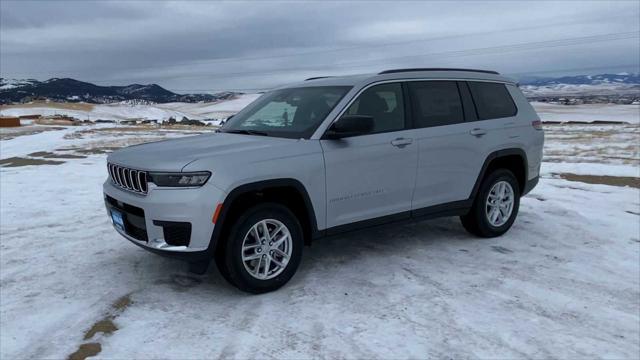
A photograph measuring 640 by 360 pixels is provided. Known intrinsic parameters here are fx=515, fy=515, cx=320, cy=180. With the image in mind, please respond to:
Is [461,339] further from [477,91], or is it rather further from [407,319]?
[477,91]

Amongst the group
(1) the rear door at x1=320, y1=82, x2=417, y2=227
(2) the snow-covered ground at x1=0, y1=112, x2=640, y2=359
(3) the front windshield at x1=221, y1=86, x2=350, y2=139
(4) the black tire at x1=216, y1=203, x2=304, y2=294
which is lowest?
(2) the snow-covered ground at x1=0, y1=112, x2=640, y2=359

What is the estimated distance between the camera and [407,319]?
3945mm

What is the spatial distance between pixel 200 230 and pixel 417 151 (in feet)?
7.89

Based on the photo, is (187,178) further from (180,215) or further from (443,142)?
(443,142)

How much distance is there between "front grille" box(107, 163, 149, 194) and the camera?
4.23 metres

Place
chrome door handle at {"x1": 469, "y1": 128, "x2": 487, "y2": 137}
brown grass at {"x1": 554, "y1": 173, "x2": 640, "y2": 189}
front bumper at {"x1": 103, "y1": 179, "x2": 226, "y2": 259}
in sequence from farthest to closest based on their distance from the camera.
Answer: brown grass at {"x1": 554, "y1": 173, "x2": 640, "y2": 189} → chrome door handle at {"x1": 469, "y1": 128, "x2": 487, "y2": 137} → front bumper at {"x1": 103, "y1": 179, "x2": 226, "y2": 259}

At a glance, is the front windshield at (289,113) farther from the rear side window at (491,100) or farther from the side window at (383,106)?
the rear side window at (491,100)

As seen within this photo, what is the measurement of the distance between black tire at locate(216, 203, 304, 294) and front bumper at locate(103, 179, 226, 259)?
0.69ft

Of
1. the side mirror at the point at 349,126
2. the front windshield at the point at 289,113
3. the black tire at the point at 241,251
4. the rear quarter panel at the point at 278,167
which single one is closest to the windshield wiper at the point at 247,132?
the front windshield at the point at 289,113

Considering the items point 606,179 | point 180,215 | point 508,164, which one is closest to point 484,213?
point 508,164

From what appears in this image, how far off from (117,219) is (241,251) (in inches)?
50.6

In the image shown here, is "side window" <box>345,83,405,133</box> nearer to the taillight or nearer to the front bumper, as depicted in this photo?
the front bumper

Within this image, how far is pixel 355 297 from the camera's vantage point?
14.3 ft

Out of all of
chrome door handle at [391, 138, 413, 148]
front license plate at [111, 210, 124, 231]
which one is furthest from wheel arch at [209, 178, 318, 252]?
chrome door handle at [391, 138, 413, 148]
